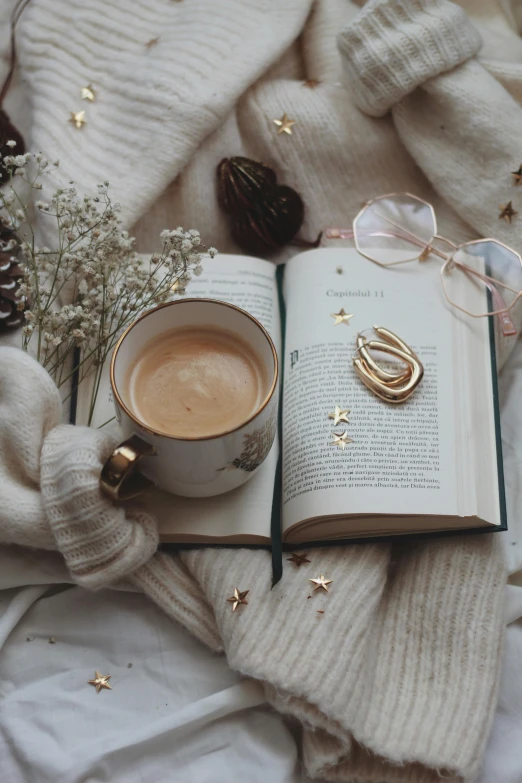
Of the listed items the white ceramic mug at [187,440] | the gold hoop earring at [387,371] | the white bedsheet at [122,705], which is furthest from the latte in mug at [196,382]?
the white bedsheet at [122,705]

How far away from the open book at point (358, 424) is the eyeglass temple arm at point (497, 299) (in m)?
0.03

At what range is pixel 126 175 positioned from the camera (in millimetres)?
855

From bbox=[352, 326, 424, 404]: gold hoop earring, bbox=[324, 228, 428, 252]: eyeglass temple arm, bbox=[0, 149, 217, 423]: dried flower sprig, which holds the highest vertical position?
bbox=[0, 149, 217, 423]: dried flower sprig

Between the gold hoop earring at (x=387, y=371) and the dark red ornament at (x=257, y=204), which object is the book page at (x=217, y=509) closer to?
the gold hoop earring at (x=387, y=371)

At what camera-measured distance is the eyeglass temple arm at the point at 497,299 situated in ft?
2.67

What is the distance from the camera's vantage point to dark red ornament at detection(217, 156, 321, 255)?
34.4 inches

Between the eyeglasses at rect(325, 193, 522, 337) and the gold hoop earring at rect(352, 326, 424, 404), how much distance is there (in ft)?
0.35

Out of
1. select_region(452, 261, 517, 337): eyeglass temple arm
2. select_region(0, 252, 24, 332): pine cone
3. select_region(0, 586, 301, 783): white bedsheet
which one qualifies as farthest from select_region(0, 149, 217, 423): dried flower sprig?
select_region(452, 261, 517, 337): eyeglass temple arm

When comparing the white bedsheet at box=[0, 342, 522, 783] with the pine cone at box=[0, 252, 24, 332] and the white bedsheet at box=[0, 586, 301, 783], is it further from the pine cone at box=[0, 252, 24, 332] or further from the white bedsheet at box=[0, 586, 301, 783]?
the pine cone at box=[0, 252, 24, 332]

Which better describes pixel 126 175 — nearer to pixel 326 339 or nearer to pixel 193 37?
pixel 193 37

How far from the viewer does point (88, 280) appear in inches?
30.1

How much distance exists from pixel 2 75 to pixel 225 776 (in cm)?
96

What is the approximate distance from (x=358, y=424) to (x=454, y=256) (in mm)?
273

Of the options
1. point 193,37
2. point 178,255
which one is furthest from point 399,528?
point 193,37
